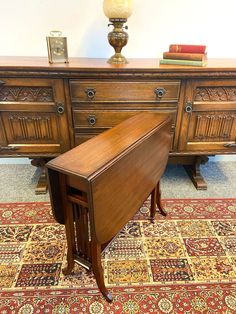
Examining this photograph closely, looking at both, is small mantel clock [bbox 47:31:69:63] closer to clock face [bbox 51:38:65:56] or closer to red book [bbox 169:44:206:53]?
clock face [bbox 51:38:65:56]

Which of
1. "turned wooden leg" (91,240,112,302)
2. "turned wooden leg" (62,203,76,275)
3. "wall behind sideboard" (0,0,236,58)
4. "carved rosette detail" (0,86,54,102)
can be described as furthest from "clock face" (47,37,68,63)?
"turned wooden leg" (91,240,112,302)

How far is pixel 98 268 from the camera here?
1.13m

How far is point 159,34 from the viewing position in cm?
199

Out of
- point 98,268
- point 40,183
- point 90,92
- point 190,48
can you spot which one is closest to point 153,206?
point 98,268

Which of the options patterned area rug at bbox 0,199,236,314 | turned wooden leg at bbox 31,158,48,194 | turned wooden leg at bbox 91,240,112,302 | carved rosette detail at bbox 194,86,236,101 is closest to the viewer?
turned wooden leg at bbox 91,240,112,302

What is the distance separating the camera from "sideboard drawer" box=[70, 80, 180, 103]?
5.23 ft

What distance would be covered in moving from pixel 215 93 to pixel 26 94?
136cm

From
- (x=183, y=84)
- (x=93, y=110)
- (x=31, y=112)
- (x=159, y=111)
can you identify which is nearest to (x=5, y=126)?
(x=31, y=112)

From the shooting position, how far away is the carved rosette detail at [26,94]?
1.60m

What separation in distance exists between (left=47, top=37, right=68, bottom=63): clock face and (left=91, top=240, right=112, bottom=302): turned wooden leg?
1.30 meters

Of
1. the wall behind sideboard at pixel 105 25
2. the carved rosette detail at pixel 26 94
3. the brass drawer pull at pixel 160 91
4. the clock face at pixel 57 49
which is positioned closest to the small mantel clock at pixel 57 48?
the clock face at pixel 57 49

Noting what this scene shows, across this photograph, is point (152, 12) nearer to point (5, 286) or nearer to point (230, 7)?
point (230, 7)

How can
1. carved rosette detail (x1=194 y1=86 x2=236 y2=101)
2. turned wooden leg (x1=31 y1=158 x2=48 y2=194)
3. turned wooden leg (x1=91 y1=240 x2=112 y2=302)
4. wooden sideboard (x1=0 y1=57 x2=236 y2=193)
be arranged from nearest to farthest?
turned wooden leg (x1=91 y1=240 x2=112 y2=302), wooden sideboard (x1=0 y1=57 x2=236 y2=193), carved rosette detail (x1=194 y1=86 x2=236 y2=101), turned wooden leg (x1=31 y1=158 x2=48 y2=194)

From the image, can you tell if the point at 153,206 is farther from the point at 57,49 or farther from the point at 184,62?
the point at 57,49
